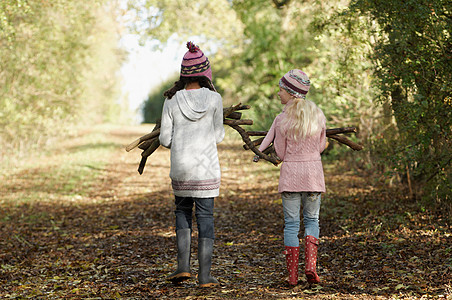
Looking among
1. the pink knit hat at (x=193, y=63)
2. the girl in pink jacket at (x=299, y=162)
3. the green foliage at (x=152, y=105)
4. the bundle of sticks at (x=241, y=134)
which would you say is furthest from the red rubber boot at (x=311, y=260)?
the green foliage at (x=152, y=105)

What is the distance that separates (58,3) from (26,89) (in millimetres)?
5752

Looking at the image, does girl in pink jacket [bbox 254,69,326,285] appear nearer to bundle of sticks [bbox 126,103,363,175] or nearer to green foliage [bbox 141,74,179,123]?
bundle of sticks [bbox 126,103,363,175]

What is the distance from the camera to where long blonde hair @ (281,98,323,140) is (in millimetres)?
4430

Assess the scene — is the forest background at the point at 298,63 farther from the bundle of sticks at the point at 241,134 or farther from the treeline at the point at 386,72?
the bundle of sticks at the point at 241,134

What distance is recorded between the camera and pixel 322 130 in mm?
4523

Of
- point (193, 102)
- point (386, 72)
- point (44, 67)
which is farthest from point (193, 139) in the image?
point (44, 67)

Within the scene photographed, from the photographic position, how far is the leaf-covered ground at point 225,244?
4555mm

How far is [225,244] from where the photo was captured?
6848mm

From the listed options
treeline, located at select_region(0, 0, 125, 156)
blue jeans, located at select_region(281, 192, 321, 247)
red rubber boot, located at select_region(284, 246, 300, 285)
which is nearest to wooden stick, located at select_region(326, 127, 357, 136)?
blue jeans, located at select_region(281, 192, 321, 247)

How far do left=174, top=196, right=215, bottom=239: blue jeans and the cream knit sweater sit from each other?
0.09 m

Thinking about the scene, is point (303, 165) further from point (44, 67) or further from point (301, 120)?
point (44, 67)

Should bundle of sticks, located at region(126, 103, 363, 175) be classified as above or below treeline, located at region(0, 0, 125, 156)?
below

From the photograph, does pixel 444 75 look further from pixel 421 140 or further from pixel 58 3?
pixel 58 3

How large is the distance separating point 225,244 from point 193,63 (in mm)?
3192
